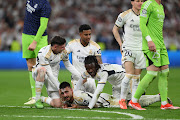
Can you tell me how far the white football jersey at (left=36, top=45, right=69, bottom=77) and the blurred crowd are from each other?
11551 mm

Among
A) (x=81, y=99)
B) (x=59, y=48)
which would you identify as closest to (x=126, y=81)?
(x=81, y=99)

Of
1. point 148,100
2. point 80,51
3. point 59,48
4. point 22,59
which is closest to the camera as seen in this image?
point 59,48

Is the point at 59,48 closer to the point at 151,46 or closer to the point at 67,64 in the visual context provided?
the point at 67,64

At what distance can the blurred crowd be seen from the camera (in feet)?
63.7

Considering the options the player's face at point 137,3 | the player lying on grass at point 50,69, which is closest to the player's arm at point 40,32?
the player lying on grass at point 50,69

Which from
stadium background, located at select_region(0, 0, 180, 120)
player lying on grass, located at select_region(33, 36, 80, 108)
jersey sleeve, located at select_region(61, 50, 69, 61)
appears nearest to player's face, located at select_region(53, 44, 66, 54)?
player lying on grass, located at select_region(33, 36, 80, 108)

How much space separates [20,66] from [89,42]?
37.7ft

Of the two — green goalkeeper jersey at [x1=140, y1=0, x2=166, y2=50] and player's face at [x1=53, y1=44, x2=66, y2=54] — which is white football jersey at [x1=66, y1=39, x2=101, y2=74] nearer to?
player's face at [x1=53, y1=44, x2=66, y2=54]

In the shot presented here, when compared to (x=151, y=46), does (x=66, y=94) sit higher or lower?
lower

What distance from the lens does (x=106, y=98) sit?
7207 millimetres

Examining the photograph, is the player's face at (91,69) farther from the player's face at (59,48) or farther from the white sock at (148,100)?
the white sock at (148,100)

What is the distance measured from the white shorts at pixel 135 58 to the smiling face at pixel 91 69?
1.93 ft

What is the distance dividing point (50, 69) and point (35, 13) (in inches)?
54.5

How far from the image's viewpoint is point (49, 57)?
7.15 m
